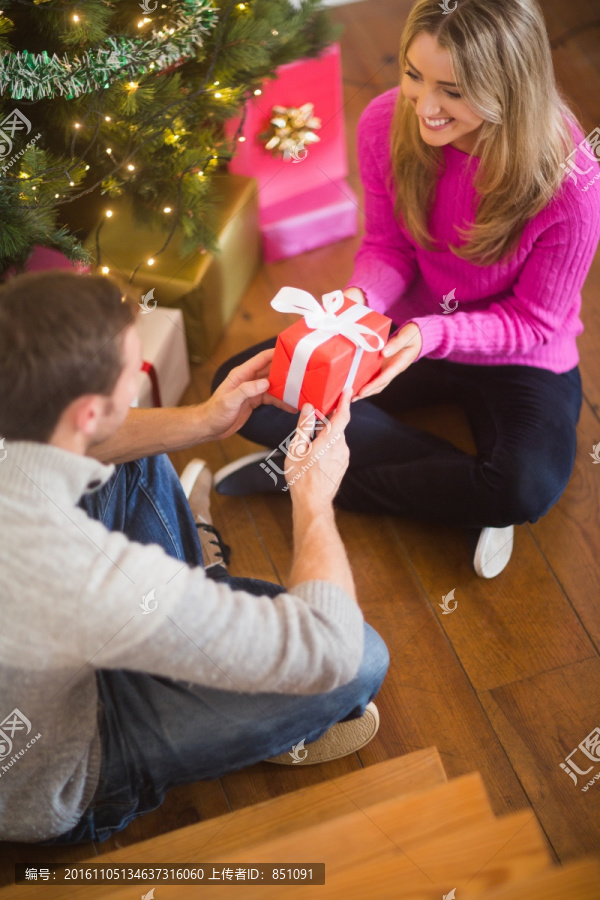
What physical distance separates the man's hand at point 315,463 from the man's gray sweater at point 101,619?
0.17 m

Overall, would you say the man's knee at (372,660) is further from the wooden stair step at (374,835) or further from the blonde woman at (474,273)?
the blonde woman at (474,273)

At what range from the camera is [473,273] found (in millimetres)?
1416

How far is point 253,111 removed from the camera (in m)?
1.78

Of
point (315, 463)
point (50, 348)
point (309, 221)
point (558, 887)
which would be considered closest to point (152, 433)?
point (315, 463)

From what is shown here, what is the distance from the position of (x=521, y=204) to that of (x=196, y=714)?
97 centimetres

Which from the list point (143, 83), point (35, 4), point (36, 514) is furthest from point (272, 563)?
point (35, 4)

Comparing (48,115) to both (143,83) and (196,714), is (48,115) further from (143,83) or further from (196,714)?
(196,714)

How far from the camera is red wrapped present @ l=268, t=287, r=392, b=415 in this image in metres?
1.14

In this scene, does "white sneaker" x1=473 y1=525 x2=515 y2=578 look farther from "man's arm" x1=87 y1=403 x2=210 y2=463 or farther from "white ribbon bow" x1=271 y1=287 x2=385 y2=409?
"man's arm" x1=87 y1=403 x2=210 y2=463

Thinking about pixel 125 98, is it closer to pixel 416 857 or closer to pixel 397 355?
pixel 397 355

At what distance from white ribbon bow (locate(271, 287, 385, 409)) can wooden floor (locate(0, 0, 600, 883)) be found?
48cm

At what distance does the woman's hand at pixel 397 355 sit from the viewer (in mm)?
1285

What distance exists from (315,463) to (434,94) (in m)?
0.61

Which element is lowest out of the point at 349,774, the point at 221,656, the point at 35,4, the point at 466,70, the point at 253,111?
the point at 349,774
